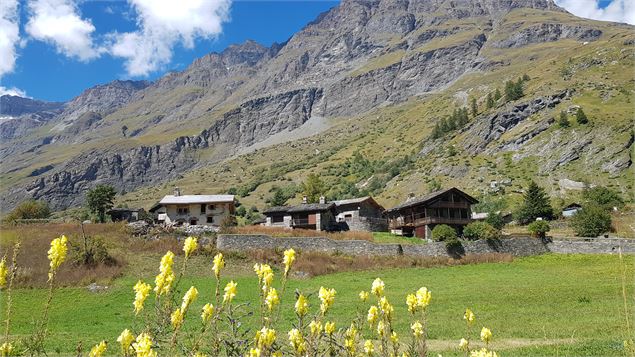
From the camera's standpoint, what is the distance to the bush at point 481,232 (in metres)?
50.2

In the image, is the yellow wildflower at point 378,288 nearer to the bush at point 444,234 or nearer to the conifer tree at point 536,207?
the bush at point 444,234

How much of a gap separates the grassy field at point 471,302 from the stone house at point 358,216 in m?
27.6

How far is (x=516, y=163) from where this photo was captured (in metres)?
112

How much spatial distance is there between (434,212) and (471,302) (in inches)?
1540

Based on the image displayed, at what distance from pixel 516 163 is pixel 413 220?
56112 millimetres

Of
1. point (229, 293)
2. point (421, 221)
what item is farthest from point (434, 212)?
point (229, 293)

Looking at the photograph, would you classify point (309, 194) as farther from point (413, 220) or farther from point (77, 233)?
point (77, 233)

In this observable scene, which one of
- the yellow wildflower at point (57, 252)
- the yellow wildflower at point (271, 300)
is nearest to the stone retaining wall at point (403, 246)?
the yellow wildflower at point (271, 300)

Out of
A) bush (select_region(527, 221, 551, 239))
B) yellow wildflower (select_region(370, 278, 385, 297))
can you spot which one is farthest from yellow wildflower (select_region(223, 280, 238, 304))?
bush (select_region(527, 221, 551, 239))

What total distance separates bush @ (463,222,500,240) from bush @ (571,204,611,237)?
1306 cm

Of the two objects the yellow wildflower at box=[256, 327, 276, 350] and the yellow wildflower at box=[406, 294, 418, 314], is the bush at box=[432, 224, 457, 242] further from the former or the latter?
the yellow wildflower at box=[256, 327, 276, 350]

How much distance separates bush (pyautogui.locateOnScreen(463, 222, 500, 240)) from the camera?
50.2 meters

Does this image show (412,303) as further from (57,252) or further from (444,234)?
(444,234)

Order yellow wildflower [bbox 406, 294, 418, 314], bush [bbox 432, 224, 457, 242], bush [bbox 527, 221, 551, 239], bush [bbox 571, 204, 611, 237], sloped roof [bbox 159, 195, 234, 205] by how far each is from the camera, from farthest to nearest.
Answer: sloped roof [bbox 159, 195, 234, 205], bush [bbox 571, 204, 611, 237], bush [bbox 527, 221, 551, 239], bush [bbox 432, 224, 457, 242], yellow wildflower [bbox 406, 294, 418, 314]
